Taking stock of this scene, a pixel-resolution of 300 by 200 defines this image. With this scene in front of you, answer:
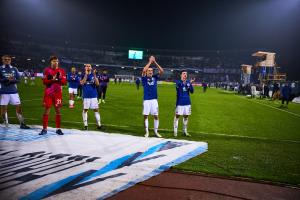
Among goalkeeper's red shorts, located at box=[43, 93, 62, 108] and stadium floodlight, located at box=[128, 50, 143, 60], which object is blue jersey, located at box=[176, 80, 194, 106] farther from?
stadium floodlight, located at box=[128, 50, 143, 60]

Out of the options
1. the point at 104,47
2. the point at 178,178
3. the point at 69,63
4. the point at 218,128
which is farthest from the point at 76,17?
the point at 178,178

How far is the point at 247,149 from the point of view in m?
8.15

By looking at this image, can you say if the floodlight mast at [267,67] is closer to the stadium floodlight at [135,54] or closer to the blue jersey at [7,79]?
the blue jersey at [7,79]

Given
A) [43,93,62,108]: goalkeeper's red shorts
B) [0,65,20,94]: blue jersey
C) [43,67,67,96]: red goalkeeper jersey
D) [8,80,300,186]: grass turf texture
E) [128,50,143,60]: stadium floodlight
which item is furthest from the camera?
[128,50,143,60]: stadium floodlight

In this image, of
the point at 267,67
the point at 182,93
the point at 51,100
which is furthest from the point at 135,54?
the point at 51,100

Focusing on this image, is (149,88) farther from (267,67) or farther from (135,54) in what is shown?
(135,54)

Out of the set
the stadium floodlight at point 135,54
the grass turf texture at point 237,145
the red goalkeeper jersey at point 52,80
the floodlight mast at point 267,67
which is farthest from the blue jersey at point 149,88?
the stadium floodlight at point 135,54

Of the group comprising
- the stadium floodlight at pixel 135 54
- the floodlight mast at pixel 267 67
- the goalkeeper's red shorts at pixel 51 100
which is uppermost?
the stadium floodlight at pixel 135 54

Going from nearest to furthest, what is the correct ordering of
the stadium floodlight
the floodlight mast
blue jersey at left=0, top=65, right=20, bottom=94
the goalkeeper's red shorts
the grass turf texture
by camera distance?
the grass turf texture, the goalkeeper's red shorts, blue jersey at left=0, top=65, right=20, bottom=94, the floodlight mast, the stadium floodlight

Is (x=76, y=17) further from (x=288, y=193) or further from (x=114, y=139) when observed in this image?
(x=288, y=193)

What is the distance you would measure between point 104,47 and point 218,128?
280 feet

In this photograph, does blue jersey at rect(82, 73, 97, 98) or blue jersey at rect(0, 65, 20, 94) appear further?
blue jersey at rect(82, 73, 97, 98)

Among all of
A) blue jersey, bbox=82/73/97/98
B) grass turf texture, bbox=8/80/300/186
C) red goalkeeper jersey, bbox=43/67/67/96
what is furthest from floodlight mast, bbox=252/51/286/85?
red goalkeeper jersey, bbox=43/67/67/96

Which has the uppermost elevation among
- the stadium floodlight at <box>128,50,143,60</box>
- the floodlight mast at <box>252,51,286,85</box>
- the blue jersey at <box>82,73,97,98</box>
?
the stadium floodlight at <box>128,50,143,60</box>
